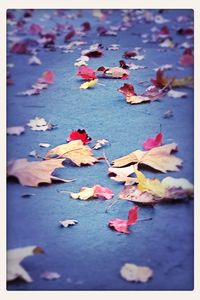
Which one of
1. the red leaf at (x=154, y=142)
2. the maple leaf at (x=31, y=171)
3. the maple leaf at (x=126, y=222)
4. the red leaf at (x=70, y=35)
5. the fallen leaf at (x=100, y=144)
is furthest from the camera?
the red leaf at (x=70, y=35)

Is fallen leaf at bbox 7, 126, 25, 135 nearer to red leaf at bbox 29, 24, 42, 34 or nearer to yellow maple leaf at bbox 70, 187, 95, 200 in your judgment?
yellow maple leaf at bbox 70, 187, 95, 200

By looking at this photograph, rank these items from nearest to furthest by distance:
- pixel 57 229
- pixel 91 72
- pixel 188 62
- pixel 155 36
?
pixel 57 229 → pixel 188 62 → pixel 91 72 → pixel 155 36

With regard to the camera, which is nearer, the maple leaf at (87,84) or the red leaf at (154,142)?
the red leaf at (154,142)

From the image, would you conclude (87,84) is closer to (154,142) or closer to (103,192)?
(154,142)

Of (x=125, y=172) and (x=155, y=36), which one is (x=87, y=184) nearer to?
(x=125, y=172)

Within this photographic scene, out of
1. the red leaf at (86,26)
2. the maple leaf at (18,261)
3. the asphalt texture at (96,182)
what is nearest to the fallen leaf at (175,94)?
the asphalt texture at (96,182)

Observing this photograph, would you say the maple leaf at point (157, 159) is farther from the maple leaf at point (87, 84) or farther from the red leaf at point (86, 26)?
the red leaf at point (86, 26)
